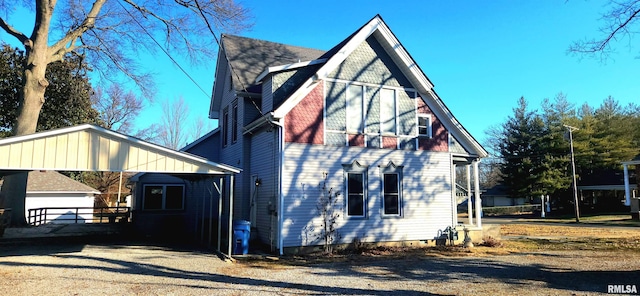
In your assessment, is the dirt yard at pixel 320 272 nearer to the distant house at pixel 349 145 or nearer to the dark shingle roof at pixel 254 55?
the distant house at pixel 349 145

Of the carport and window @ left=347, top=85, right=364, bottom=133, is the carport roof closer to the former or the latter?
the carport

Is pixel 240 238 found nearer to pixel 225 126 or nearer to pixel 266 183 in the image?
pixel 266 183

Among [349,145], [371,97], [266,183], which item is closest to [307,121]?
[349,145]

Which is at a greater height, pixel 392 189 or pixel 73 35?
pixel 73 35

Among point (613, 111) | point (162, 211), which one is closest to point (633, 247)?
point (162, 211)

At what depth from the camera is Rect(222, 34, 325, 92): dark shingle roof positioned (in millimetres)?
16828

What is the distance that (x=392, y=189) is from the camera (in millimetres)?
15305

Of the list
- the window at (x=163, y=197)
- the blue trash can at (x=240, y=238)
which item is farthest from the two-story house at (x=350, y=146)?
the window at (x=163, y=197)

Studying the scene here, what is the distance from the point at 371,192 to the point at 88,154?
8845 millimetres

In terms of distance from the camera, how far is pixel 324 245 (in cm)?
1368

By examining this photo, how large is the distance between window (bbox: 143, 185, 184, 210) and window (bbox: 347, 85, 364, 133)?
981 cm

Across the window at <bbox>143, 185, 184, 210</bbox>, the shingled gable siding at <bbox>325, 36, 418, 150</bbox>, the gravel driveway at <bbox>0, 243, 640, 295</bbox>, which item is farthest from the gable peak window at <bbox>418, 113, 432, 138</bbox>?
the window at <bbox>143, 185, 184, 210</bbox>

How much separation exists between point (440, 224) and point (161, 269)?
10205mm

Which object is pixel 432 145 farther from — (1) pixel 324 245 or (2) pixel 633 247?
(2) pixel 633 247
